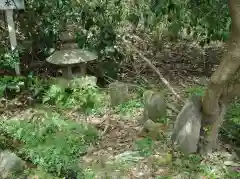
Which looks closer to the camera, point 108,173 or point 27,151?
point 108,173

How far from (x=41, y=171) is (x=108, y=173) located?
2.30 ft

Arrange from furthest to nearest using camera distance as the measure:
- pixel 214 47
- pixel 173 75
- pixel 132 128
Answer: pixel 214 47 < pixel 173 75 < pixel 132 128


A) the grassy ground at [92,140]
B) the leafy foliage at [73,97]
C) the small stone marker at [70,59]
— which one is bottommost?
the grassy ground at [92,140]

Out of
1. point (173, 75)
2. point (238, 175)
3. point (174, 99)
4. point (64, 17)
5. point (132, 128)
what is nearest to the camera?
point (238, 175)

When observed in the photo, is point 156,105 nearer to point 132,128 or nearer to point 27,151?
point 132,128

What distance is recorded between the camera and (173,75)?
22.3 feet

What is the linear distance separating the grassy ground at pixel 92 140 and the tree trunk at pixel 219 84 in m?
0.27

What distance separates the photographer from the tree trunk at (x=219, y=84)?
3.04m

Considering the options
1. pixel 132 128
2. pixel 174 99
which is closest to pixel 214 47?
pixel 174 99

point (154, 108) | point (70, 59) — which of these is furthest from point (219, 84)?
point (70, 59)

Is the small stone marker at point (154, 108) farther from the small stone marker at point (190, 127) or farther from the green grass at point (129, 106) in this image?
the small stone marker at point (190, 127)

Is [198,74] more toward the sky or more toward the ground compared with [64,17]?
more toward the ground

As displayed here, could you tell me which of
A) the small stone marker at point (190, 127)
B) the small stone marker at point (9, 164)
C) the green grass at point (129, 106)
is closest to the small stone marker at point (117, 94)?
the green grass at point (129, 106)

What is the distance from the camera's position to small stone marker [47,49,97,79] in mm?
5656
